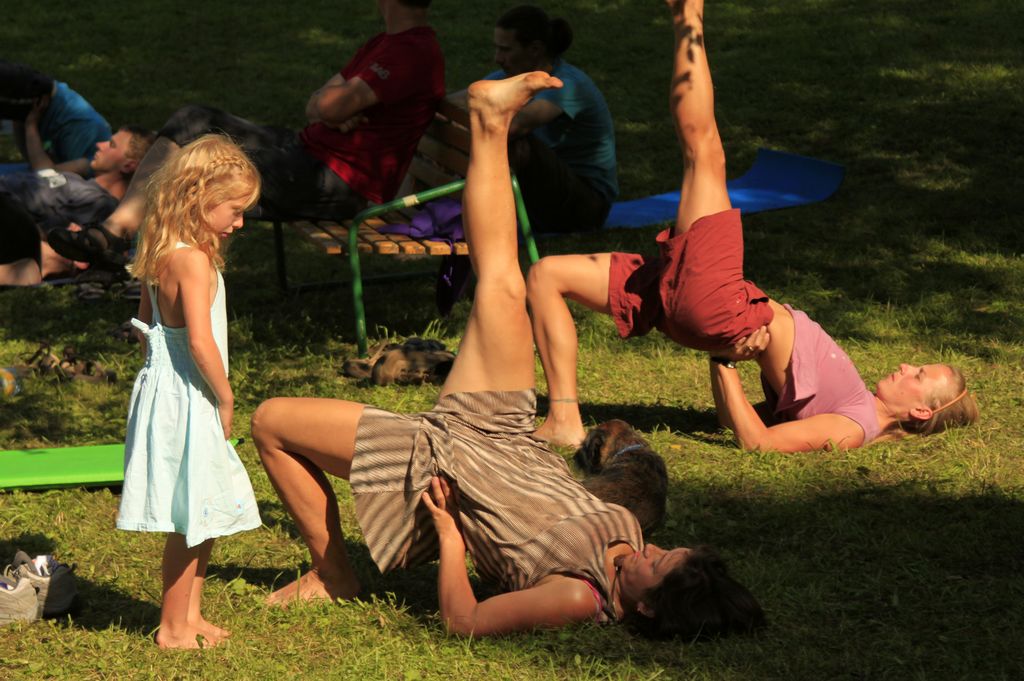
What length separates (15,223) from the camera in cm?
801

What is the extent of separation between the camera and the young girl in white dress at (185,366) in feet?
11.9

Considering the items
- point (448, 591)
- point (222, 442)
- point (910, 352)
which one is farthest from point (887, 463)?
point (222, 442)

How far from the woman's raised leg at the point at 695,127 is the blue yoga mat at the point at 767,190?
393 cm

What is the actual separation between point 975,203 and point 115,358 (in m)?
6.24

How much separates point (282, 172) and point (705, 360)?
2.49 metres

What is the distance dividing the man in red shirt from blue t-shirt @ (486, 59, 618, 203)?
1.44 metres

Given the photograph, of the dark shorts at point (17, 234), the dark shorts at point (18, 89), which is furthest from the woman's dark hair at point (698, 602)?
the dark shorts at point (18, 89)

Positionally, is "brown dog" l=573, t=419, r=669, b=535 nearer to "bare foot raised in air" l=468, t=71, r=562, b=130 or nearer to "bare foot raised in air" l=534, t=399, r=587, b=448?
"bare foot raised in air" l=534, t=399, r=587, b=448

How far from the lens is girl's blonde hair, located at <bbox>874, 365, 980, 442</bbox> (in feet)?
18.7

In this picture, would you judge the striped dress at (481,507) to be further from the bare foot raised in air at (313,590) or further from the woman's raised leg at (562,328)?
the woman's raised leg at (562,328)

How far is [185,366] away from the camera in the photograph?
3.69 metres

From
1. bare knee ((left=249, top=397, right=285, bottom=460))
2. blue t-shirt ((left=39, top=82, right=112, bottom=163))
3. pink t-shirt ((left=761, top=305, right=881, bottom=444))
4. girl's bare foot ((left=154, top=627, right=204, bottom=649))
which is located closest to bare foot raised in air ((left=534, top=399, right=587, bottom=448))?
pink t-shirt ((left=761, top=305, right=881, bottom=444))

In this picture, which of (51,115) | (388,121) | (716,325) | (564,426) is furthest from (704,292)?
(51,115)

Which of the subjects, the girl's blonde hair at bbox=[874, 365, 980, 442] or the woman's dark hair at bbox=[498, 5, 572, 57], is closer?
the girl's blonde hair at bbox=[874, 365, 980, 442]
